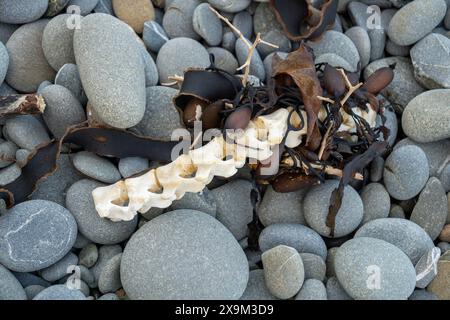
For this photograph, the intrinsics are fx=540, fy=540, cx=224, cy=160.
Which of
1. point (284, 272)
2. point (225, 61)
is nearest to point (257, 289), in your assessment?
point (284, 272)

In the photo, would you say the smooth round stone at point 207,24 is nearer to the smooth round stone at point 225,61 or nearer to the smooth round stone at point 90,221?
the smooth round stone at point 225,61

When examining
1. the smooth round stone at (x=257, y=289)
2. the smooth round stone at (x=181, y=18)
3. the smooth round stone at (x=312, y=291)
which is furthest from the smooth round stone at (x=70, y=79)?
the smooth round stone at (x=312, y=291)

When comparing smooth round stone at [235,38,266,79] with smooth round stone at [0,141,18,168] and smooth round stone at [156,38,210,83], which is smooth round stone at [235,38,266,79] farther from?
smooth round stone at [0,141,18,168]

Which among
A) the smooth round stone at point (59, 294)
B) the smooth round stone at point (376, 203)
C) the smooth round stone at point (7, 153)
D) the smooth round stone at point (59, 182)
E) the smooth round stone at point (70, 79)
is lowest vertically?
the smooth round stone at point (376, 203)

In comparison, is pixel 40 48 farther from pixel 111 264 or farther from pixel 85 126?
pixel 111 264

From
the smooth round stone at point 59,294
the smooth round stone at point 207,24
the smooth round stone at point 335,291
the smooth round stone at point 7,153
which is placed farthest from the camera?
the smooth round stone at point 207,24

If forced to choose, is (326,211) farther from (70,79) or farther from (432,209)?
(70,79)
